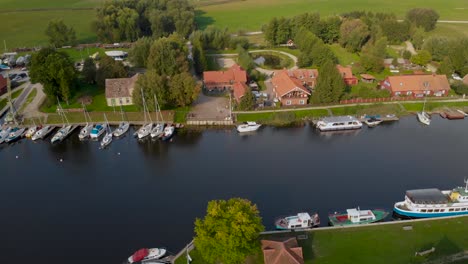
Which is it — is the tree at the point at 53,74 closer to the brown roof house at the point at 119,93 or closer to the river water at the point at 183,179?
the brown roof house at the point at 119,93

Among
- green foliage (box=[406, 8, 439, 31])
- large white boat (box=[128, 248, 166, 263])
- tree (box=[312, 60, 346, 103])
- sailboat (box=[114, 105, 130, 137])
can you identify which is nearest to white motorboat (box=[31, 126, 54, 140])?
sailboat (box=[114, 105, 130, 137])

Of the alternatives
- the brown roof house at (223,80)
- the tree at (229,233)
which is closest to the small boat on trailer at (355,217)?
the tree at (229,233)

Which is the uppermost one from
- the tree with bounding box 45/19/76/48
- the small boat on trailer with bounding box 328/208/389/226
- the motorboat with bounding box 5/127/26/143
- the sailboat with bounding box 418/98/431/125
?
the tree with bounding box 45/19/76/48

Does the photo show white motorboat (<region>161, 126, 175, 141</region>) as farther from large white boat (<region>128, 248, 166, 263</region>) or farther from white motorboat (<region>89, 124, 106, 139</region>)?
large white boat (<region>128, 248, 166, 263</region>)

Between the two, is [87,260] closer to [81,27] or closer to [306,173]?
[306,173]

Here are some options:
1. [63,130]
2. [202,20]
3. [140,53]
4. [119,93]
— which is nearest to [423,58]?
[140,53]

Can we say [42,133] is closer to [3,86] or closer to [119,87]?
[119,87]

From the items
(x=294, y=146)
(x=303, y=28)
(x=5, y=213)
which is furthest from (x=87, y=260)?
(x=303, y=28)

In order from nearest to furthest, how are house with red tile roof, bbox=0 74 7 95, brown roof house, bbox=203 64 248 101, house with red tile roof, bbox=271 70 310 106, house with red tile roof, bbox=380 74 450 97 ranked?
house with red tile roof, bbox=271 70 310 106, house with red tile roof, bbox=380 74 450 97, house with red tile roof, bbox=0 74 7 95, brown roof house, bbox=203 64 248 101
